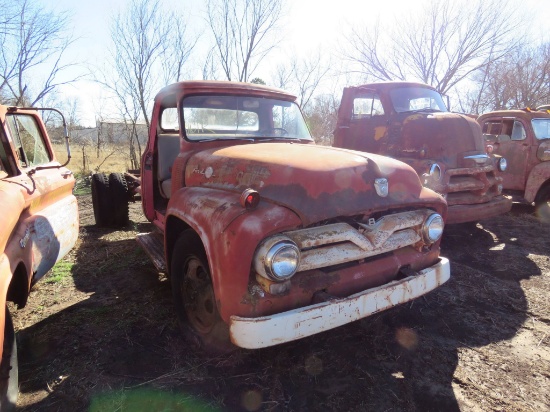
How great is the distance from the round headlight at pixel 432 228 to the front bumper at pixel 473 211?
8.14ft

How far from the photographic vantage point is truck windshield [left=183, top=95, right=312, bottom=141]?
3.69 meters

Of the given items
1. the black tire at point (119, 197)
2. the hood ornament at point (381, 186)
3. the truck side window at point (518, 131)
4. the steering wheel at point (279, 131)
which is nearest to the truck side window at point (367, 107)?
the steering wheel at point (279, 131)

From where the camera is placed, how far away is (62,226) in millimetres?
3752

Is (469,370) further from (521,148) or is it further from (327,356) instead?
(521,148)

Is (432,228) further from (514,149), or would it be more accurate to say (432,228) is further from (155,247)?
(514,149)

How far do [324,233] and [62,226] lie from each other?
288 cm

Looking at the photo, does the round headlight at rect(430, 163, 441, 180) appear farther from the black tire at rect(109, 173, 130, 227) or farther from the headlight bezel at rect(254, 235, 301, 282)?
the black tire at rect(109, 173, 130, 227)

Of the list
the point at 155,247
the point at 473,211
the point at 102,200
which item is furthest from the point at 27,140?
the point at 473,211

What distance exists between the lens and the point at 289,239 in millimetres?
2129

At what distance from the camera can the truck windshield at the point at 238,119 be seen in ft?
12.1

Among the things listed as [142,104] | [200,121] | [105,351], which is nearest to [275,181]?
[200,121]

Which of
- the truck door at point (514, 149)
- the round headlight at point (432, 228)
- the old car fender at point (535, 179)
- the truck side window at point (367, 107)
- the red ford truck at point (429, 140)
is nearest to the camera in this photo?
the round headlight at point (432, 228)

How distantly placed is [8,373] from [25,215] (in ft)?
4.38

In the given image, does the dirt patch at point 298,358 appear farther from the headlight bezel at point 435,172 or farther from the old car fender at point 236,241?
the headlight bezel at point 435,172
